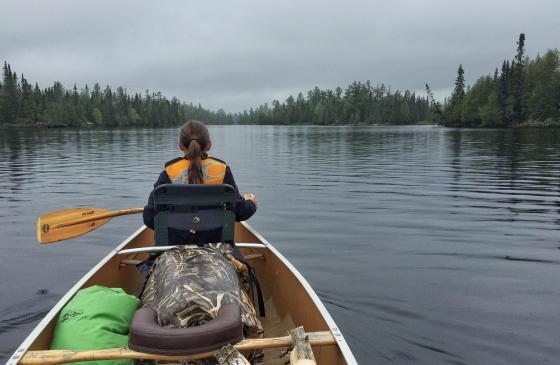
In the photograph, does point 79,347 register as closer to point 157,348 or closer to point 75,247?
point 157,348

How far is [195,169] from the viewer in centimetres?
479

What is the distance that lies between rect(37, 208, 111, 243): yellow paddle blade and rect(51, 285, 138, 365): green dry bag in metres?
2.71

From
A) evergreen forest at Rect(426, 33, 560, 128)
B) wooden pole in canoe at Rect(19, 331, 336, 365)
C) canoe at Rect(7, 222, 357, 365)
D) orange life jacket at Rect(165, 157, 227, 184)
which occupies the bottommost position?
canoe at Rect(7, 222, 357, 365)

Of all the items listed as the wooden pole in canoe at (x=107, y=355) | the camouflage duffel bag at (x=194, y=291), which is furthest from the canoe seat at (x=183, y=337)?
the camouflage duffel bag at (x=194, y=291)

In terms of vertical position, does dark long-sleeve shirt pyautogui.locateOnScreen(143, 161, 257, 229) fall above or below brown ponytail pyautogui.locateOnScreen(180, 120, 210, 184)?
below

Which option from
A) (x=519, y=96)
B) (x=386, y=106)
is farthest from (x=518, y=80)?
(x=386, y=106)

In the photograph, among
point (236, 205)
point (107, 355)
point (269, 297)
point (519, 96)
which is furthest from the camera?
point (519, 96)

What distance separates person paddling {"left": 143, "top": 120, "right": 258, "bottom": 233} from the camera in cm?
479

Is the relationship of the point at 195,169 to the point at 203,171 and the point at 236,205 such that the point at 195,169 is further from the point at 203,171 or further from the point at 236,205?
the point at 236,205

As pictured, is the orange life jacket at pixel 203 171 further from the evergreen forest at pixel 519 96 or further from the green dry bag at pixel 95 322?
the evergreen forest at pixel 519 96

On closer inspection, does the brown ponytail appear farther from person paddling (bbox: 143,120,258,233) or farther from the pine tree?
the pine tree

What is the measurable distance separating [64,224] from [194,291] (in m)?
4.25

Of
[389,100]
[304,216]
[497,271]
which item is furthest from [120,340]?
[389,100]

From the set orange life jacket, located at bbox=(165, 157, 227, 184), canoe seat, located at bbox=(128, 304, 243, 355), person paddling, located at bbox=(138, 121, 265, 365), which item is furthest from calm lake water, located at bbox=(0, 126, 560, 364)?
canoe seat, located at bbox=(128, 304, 243, 355)
